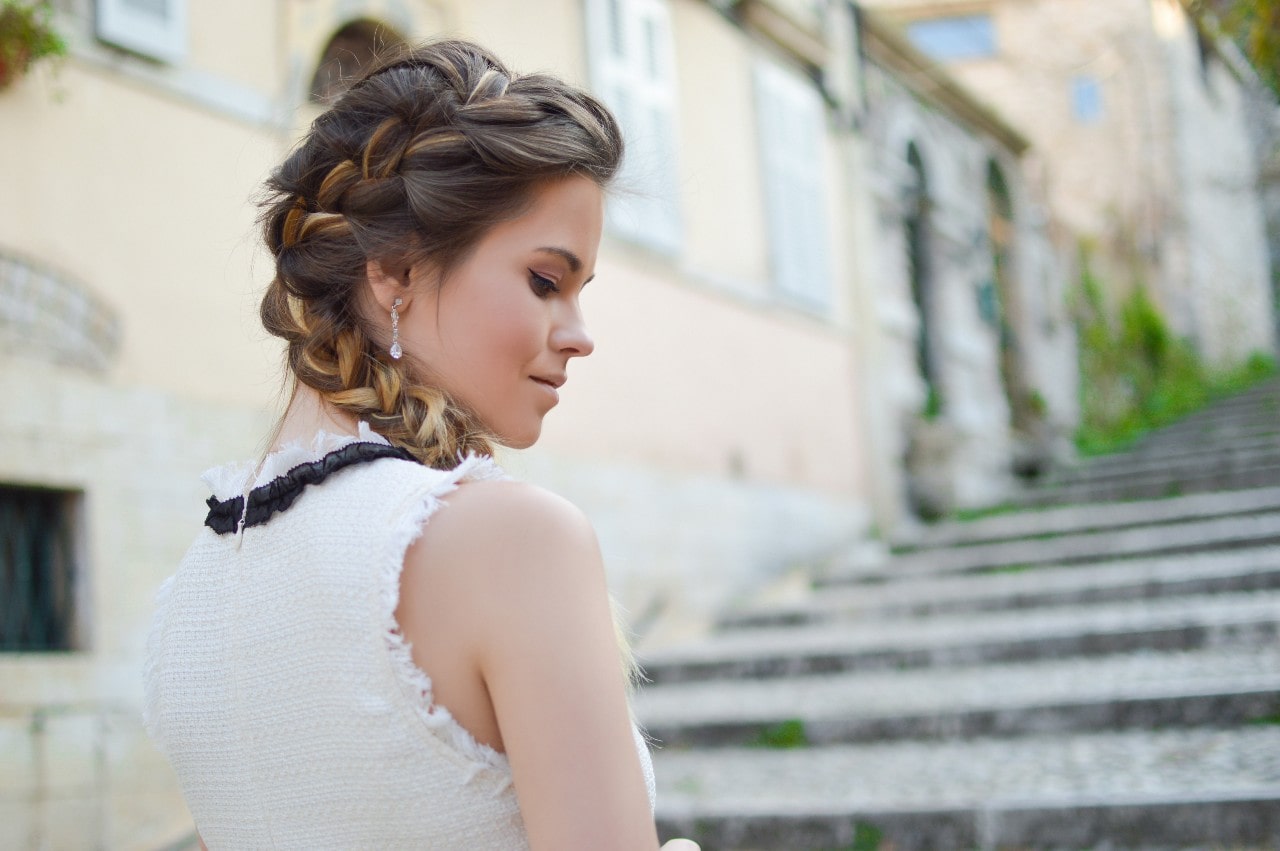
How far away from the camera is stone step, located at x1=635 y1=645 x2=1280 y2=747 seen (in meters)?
5.08

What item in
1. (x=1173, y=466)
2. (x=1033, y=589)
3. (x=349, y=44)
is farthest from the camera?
(x=1173, y=466)

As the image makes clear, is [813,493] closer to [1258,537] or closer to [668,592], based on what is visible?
[668,592]

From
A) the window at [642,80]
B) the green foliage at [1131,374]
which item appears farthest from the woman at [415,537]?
the green foliage at [1131,374]

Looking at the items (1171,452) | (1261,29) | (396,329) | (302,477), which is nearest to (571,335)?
(396,329)

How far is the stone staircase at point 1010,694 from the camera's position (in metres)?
4.23

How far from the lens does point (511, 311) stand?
1246mm

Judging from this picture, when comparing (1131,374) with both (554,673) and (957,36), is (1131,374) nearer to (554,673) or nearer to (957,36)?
(957,36)

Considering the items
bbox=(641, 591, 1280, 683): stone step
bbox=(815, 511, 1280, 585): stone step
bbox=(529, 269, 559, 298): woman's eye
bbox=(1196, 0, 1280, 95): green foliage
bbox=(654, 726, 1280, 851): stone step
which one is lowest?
bbox=(654, 726, 1280, 851): stone step

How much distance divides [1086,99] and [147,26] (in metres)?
19.2

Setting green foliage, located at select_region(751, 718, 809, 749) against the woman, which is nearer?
the woman

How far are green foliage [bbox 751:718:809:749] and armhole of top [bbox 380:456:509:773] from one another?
16.2 feet

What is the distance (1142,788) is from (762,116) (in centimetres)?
685

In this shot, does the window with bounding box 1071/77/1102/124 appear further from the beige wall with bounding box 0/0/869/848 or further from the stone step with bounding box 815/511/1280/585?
the beige wall with bounding box 0/0/869/848

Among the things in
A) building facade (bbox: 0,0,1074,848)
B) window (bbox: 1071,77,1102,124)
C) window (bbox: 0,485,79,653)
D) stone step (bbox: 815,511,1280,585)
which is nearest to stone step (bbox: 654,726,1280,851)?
building facade (bbox: 0,0,1074,848)
